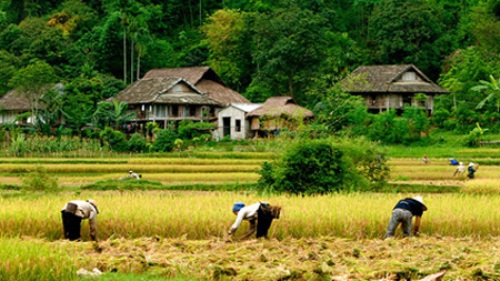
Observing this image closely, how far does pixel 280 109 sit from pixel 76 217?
111ft

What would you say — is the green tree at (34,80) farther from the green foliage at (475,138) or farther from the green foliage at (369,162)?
the green foliage at (369,162)

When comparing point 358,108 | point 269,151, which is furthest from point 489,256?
point 358,108

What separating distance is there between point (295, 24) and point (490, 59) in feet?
40.3

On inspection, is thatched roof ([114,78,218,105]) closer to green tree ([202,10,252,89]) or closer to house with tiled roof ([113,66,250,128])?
house with tiled roof ([113,66,250,128])

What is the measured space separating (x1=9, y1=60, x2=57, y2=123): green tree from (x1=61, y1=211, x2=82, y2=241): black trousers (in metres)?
34.1

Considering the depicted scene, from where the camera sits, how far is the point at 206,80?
55.1 metres

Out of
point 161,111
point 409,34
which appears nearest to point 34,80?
point 161,111

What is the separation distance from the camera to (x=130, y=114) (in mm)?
49250

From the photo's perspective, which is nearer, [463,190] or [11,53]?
[463,190]

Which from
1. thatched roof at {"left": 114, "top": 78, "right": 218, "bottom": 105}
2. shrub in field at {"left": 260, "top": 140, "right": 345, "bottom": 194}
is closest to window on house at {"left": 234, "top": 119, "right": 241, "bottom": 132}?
thatched roof at {"left": 114, "top": 78, "right": 218, "bottom": 105}

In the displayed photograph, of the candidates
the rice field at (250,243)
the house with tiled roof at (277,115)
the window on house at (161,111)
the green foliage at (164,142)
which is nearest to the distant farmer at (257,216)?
the rice field at (250,243)

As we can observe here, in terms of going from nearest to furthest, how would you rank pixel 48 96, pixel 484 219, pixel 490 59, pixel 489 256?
pixel 489 256 < pixel 484 219 < pixel 48 96 < pixel 490 59

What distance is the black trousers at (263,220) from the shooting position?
45.1ft

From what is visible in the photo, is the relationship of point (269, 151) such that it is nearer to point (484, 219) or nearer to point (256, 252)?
point (484, 219)
